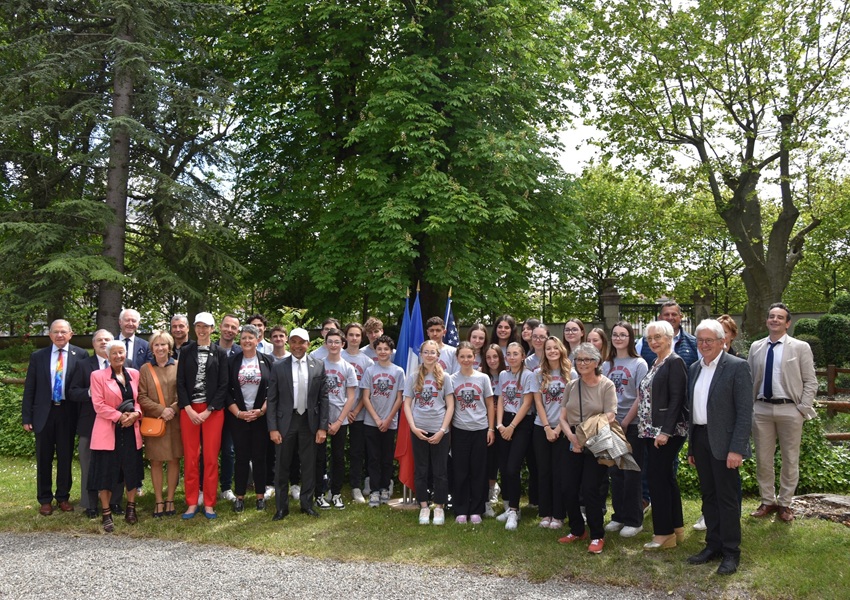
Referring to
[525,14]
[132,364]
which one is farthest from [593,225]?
[132,364]

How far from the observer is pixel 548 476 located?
21.9ft

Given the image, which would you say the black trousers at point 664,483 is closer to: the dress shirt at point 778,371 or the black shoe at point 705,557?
the black shoe at point 705,557

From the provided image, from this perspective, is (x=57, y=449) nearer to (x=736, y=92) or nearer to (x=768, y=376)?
(x=768, y=376)

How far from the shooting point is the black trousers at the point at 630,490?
6371 mm

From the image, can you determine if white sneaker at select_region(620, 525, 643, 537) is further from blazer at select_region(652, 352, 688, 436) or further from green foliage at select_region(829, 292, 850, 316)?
green foliage at select_region(829, 292, 850, 316)

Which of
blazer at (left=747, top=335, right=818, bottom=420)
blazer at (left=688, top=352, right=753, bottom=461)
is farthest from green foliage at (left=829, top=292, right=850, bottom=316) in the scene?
blazer at (left=688, top=352, right=753, bottom=461)

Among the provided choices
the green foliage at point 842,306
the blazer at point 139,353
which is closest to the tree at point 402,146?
the blazer at point 139,353

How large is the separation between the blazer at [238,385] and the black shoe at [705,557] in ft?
14.4

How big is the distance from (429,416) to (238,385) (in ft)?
6.86

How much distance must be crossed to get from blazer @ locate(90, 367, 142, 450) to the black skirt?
96 mm

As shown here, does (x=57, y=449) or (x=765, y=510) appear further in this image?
(x=57, y=449)

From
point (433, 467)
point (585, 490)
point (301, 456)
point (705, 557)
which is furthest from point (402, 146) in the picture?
point (705, 557)

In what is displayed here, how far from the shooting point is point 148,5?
13.6m

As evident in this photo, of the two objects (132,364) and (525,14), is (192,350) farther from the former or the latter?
(525,14)
